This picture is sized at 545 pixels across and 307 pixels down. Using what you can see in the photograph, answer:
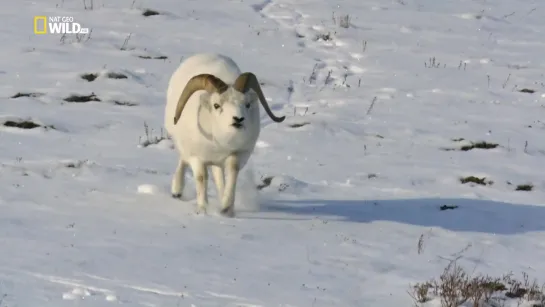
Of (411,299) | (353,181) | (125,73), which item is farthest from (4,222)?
(125,73)

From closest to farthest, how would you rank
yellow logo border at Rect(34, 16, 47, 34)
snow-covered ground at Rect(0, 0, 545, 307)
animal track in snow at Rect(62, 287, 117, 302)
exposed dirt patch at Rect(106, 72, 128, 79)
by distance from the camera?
animal track in snow at Rect(62, 287, 117, 302) → snow-covered ground at Rect(0, 0, 545, 307) → exposed dirt patch at Rect(106, 72, 128, 79) → yellow logo border at Rect(34, 16, 47, 34)

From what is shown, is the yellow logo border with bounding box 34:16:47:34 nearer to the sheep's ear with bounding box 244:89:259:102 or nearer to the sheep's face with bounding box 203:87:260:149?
the sheep's face with bounding box 203:87:260:149

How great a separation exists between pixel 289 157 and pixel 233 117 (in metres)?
3.26

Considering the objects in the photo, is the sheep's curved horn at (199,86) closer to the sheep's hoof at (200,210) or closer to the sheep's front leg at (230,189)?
the sheep's front leg at (230,189)

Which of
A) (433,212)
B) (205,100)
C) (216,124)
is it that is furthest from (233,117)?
(433,212)

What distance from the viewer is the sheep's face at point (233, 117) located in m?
9.30

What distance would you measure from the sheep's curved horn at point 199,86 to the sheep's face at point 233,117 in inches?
2.2

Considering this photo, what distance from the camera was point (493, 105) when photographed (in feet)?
50.4

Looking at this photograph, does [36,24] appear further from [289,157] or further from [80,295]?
[80,295]

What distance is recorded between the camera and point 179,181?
34.2 ft

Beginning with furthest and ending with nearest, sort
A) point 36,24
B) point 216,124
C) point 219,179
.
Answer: point 36,24, point 219,179, point 216,124

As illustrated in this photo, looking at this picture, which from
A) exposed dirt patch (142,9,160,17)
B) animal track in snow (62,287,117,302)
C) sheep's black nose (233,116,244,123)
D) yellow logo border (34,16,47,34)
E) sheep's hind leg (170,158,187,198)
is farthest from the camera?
exposed dirt patch (142,9,160,17)

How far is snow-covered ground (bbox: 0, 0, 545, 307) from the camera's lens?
7.82 m

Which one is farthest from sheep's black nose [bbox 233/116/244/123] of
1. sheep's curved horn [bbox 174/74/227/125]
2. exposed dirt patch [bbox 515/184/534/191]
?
exposed dirt patch [bbox 515/184/534/191]
